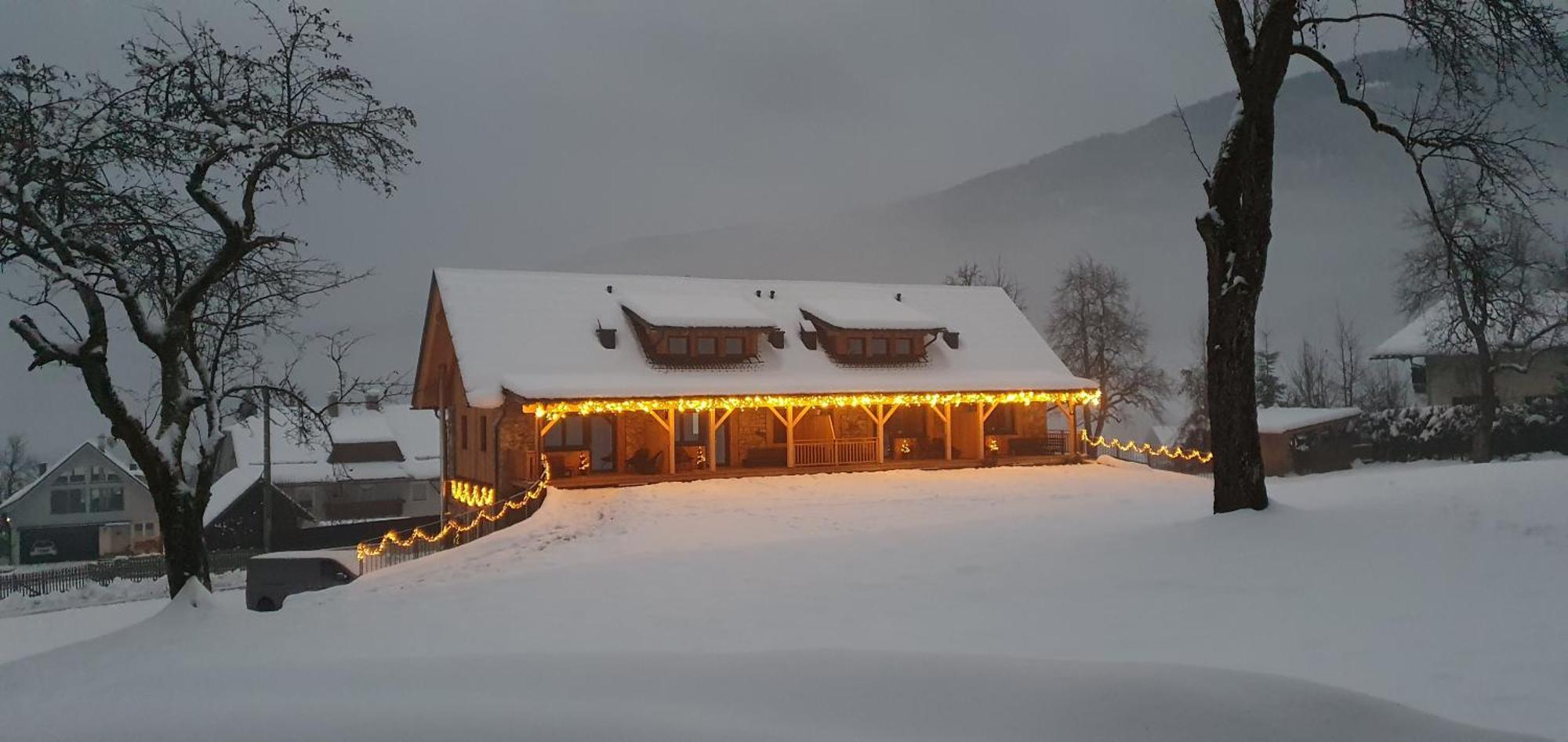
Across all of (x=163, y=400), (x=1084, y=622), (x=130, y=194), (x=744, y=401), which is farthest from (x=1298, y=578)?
(x=744, y=401)

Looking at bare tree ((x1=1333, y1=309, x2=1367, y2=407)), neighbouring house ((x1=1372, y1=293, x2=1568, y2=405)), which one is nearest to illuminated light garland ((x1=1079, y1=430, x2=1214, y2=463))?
neighbouring house ((x1=1372, y1=293, x2=1568, y2=405))

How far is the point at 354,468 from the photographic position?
43.5 metres

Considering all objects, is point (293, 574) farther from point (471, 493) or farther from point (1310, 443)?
point (1310, 443)

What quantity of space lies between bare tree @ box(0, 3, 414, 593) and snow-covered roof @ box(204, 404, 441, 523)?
28.5m

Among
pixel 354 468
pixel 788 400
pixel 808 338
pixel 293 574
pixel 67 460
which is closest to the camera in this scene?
pixel 293 574

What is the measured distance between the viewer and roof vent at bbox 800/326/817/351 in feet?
96.1

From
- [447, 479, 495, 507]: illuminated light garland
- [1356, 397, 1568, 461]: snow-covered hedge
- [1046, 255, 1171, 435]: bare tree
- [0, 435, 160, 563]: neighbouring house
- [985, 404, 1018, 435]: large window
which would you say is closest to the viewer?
[447, 479, 495, 507]: illuminated light garland

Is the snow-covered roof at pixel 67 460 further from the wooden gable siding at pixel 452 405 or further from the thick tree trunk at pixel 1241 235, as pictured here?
the thick tree trunk at pixel 1241 235

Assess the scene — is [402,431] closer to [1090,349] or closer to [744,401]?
[744,401]

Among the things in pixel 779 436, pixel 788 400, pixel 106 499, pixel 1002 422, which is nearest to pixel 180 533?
pixel 788 400

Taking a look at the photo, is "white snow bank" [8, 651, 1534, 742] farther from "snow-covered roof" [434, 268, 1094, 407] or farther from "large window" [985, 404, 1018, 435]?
"large window" [985, 404, 1018, 435]

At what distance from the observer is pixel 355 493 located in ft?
141

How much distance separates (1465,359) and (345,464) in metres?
46.5

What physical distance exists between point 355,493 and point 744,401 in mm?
25976
